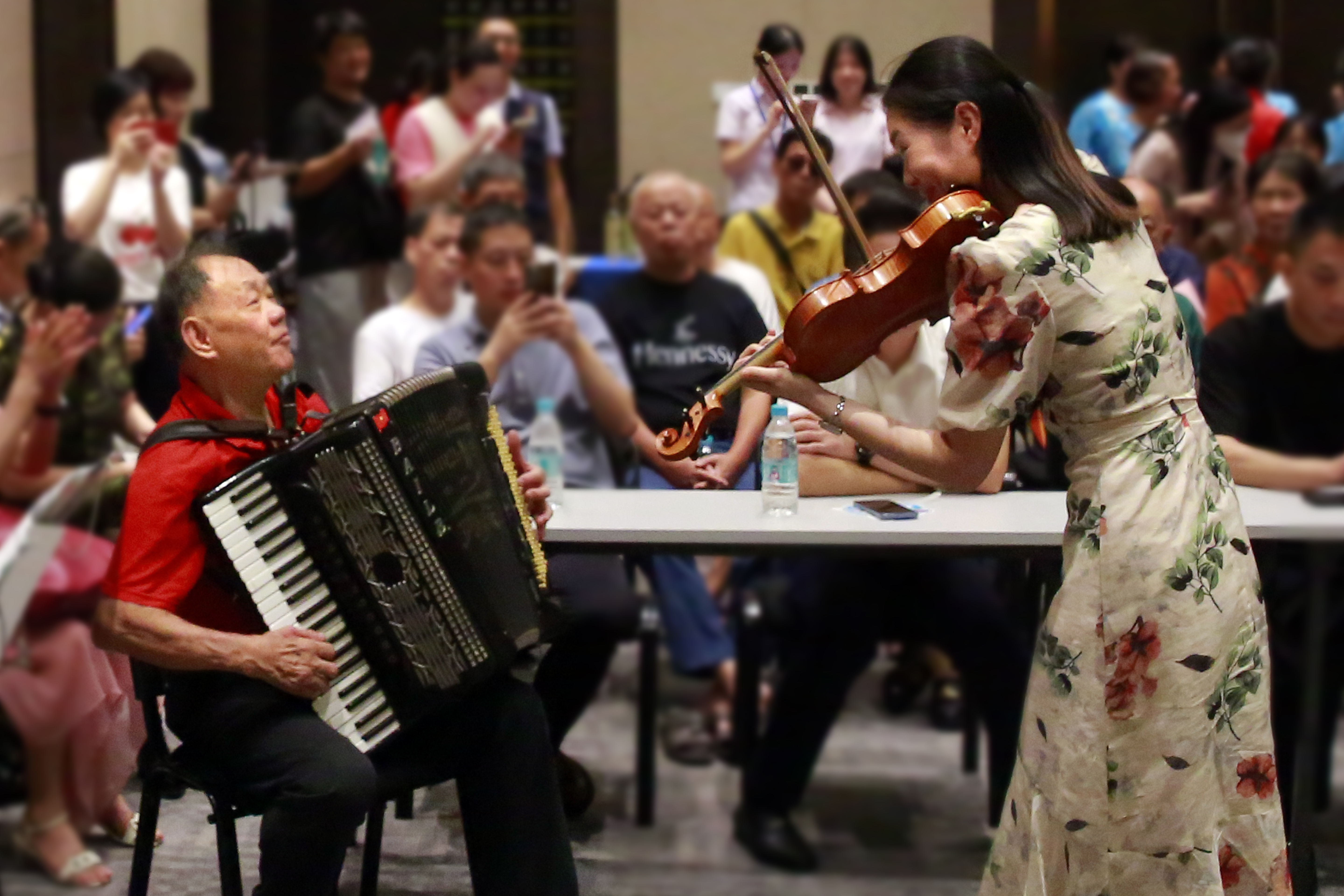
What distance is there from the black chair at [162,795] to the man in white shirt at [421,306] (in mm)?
1243

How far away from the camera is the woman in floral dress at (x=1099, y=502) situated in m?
1.90

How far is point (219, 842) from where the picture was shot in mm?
2168

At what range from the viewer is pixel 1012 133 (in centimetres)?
197

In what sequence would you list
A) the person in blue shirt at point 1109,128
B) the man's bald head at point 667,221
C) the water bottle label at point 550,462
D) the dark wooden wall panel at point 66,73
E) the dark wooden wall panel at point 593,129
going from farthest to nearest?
the dark wooden wall panel at point 593,129 → the dark wooden wall panel at point 66,73 → the person in blue shirt at point 1109,128 → the man's bald head at point 667,221 → the water bottle label at point 550,462

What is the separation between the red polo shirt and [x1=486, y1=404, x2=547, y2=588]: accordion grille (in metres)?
0.30

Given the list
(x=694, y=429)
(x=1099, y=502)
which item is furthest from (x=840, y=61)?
(x=1099, y=502)

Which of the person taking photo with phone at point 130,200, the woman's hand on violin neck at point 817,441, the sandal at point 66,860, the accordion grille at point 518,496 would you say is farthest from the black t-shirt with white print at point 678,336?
the person taking photo with phone at point 130,200

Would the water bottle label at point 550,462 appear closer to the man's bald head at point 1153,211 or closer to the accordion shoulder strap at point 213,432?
the accordion shoulder strap at point 213,432

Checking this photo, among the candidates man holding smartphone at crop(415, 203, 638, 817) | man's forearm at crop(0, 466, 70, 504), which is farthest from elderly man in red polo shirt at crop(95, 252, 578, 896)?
man holding smartphone at crop(415, 203, 638, 817)

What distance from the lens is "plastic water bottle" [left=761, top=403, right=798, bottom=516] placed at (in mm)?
2477

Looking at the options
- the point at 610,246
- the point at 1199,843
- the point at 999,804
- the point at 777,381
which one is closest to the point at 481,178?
the point at 610,246

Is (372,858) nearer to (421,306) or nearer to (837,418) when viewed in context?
(837,418)

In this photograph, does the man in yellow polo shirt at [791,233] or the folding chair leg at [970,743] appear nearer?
the man in yellow polo shirt at [791,233]

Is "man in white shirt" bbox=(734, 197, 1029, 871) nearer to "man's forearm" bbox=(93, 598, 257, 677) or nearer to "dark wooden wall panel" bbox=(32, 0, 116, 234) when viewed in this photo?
"man's forearm" bbox=(93, 598, 257, 677)
